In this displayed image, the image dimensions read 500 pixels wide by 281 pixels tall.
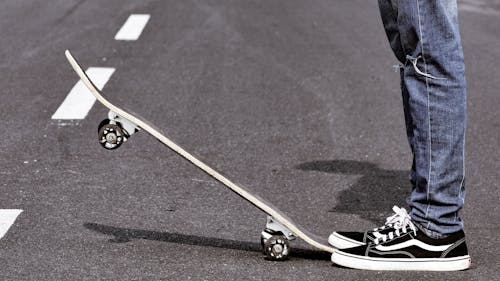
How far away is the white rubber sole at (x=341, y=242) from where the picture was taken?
4183mm

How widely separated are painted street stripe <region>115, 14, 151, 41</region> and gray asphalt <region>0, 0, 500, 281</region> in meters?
0.09

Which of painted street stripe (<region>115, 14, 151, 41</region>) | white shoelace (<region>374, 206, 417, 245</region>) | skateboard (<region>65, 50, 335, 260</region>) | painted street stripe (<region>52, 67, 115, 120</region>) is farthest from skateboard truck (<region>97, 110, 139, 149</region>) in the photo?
painted street stripe (<region>115, 14, 151, 41</region>)

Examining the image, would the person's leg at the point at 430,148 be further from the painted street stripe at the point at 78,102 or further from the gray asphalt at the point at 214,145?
the painted street stripe at the point at 78,102

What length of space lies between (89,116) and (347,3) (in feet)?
19.8

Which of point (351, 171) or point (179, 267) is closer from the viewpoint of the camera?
point (179, 267)

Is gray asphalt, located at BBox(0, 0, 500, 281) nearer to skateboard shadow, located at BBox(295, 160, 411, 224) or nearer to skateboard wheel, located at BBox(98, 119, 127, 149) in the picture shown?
skateboard shadow, located at BBox(295, 160, 411, 224)

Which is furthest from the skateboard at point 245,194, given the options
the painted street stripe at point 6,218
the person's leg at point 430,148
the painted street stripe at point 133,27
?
the painted street stripe at point 133,27

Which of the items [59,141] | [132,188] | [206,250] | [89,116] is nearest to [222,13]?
[89,116]

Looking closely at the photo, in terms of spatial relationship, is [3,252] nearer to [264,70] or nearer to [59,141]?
[59,141]

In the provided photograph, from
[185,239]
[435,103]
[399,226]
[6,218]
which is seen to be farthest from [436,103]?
[6,218]

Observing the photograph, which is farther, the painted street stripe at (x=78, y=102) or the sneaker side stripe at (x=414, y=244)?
the painted street stripe at (x=78, y=102)

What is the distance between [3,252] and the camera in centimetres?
423

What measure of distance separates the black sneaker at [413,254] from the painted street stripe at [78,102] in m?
3.15

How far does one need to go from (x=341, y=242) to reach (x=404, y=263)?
0.77 ft
